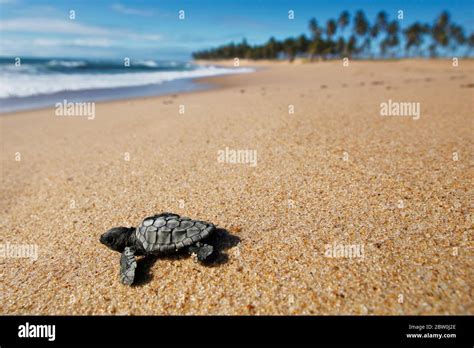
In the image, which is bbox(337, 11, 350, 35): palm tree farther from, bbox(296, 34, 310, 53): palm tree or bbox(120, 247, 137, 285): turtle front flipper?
bbox(120, 247, 137, 285): turtle front flipper

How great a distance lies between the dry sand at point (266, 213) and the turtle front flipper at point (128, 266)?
12 centimetres

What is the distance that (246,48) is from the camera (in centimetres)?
14262

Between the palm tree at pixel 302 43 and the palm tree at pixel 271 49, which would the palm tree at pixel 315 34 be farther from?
the palm tree at pixel 271 49

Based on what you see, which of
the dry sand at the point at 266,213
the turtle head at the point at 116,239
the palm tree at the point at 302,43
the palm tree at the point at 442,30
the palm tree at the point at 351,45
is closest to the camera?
the dry sand at the point at 266,213

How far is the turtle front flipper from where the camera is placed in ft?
11.5

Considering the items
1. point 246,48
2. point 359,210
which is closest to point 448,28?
point 246,48

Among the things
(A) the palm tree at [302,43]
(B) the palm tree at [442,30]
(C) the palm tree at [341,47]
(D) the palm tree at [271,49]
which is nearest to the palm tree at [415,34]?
(B) the palm tree at [442,30]

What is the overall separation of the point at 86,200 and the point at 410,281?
18.2ft

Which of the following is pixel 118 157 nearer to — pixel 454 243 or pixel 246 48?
pixel 454 243

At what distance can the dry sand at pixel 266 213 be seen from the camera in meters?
3.24

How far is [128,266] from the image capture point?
3668 millimetres

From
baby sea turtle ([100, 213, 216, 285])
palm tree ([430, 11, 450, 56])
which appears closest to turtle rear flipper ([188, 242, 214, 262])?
baby sea turtle ([100, 213, 216, 285])

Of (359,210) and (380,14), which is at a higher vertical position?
Result: (380,14)
